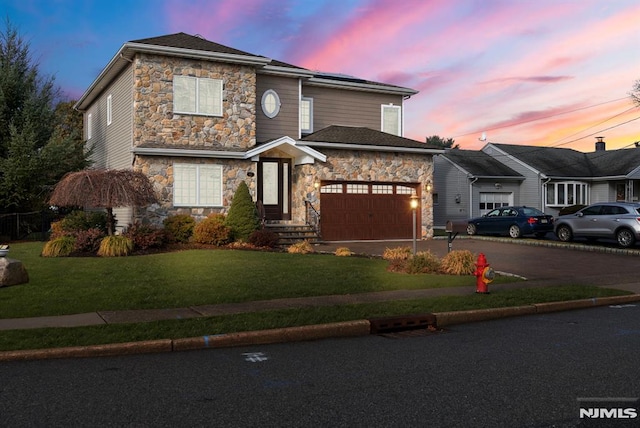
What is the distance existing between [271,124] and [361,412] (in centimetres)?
1927

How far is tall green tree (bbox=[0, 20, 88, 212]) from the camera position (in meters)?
21.3

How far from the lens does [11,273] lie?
1080cm

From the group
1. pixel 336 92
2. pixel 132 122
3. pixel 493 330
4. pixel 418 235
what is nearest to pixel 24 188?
pixel 132 122

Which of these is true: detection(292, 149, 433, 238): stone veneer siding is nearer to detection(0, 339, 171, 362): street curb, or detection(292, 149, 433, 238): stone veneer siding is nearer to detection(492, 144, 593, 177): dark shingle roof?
detection(492, 144, 593, 177): dark shingle roof

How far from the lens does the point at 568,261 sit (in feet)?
57.4

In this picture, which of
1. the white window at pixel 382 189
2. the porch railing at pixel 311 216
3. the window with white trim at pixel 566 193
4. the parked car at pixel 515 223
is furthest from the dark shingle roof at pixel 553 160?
the porch railing at pixel 311 216

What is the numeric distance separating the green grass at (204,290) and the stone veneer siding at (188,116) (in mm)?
5742

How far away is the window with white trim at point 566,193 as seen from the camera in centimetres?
3597

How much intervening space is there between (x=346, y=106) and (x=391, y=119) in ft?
8.46

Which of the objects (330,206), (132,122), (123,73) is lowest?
(330,206)

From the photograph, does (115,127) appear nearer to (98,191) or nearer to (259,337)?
(98,191)

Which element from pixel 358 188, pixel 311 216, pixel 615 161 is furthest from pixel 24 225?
pixel 615 161

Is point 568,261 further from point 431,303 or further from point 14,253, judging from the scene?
point 14,253

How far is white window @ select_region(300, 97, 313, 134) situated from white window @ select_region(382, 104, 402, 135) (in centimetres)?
399
